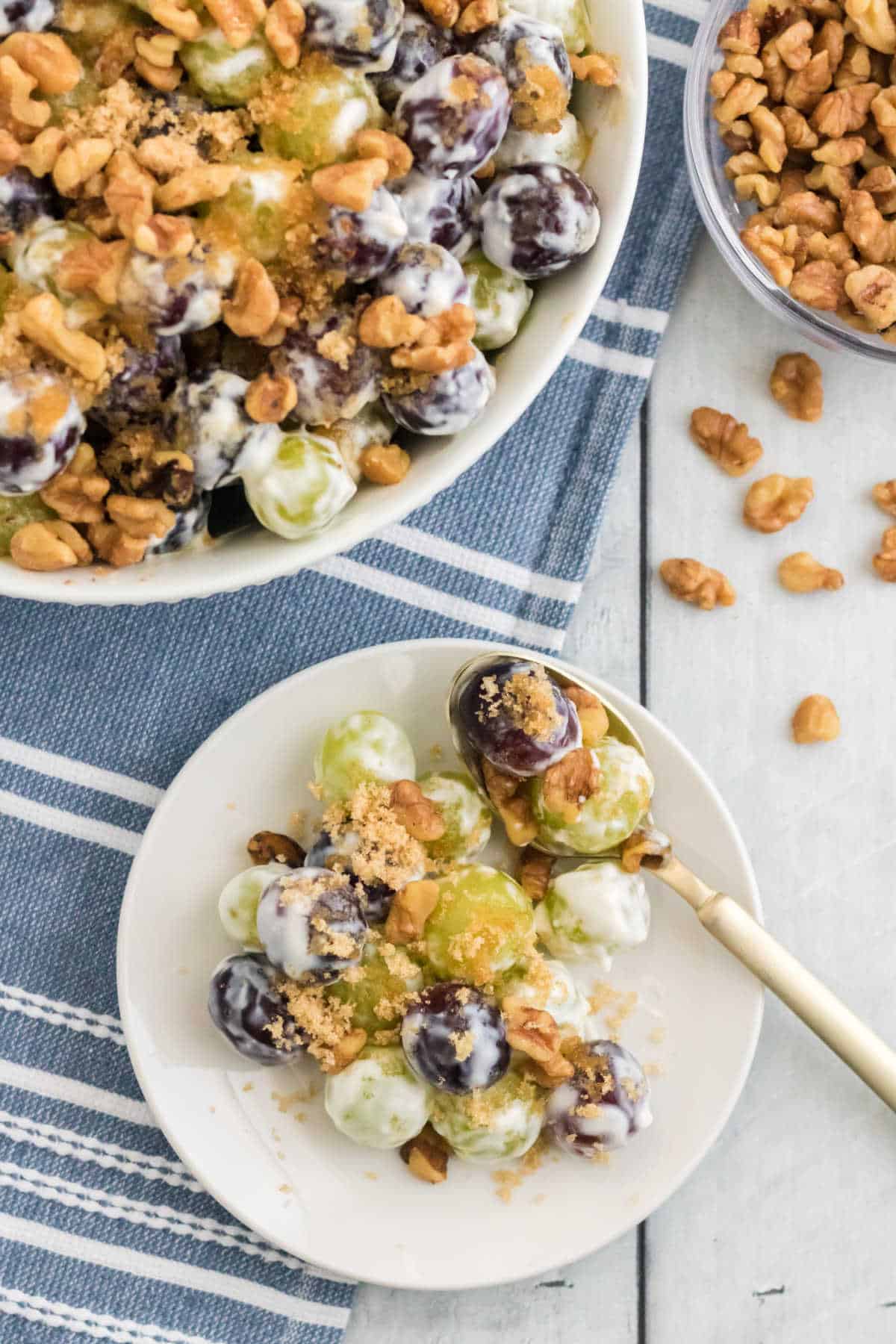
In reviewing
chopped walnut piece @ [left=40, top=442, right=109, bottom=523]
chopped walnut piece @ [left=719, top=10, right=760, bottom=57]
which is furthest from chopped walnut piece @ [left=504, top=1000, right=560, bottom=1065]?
chopped walnut piece @ [left=719, top=10, right=760, bottom=57]

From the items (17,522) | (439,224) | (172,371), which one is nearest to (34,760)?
(17,522)

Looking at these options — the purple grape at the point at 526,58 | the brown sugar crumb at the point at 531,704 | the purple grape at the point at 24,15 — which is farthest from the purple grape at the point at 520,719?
the purple grape at the point at 24,15

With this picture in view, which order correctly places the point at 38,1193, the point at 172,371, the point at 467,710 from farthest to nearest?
1. the point at 38,1193
2. the point at 467,710
3. the point at 172,371

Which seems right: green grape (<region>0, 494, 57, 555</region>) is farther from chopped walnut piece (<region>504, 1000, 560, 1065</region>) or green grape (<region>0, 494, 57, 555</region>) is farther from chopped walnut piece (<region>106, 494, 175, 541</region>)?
chopped walnut piece (<region>504, 1000, 560, 1065</region>)

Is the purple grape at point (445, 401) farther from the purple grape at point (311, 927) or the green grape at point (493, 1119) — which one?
the green grape at point (493, 1119)

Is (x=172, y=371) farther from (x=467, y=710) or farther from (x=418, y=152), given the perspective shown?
(x=467, y=710)

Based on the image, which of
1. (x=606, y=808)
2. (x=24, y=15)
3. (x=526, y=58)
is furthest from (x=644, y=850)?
(x=24, y=15)
